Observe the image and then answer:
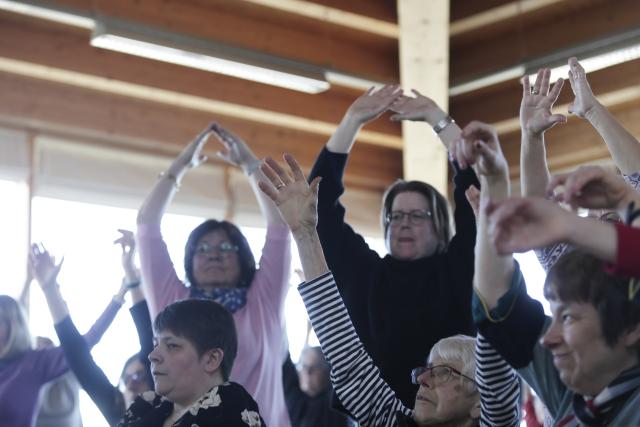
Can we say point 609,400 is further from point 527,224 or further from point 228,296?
point 228,296

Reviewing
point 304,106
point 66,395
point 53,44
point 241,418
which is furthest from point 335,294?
point 304,106

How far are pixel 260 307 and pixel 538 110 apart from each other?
39.7 inches

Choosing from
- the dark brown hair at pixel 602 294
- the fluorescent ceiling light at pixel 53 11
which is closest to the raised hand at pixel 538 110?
the dark brown hair at pixel 602 294

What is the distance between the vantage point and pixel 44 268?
3592 mm

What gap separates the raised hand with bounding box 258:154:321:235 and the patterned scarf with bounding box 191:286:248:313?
0.82 m

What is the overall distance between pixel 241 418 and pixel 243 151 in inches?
62.3

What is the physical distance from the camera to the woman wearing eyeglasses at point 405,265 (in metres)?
2.66

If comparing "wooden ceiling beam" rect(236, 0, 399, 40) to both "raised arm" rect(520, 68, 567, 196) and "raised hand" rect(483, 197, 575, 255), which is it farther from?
"raised hand" rect(483, 197, 575, 255)

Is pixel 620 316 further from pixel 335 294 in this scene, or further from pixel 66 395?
pixel 66 395

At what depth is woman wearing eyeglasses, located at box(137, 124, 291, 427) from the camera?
9.70 ft

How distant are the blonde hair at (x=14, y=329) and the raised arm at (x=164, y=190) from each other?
0.54 metres

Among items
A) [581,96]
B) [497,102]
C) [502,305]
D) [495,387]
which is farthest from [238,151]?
[497,102]

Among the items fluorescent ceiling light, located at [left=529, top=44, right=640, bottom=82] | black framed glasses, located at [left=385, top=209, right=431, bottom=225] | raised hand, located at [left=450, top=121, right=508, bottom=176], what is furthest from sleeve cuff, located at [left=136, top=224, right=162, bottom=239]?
fluorescent ceiling light, located at [left=529, top=44, right=640, bottom=82]

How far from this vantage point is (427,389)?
7.45 feet
